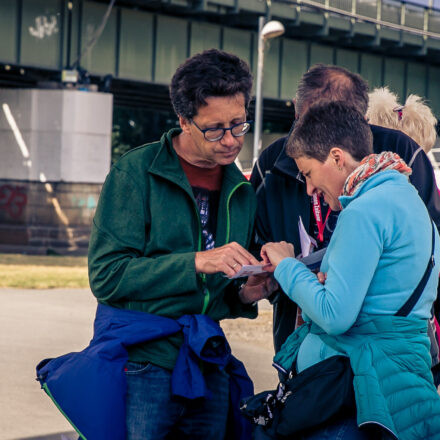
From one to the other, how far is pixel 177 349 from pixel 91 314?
28.1 feet

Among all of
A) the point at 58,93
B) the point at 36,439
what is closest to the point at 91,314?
the point at 36,439

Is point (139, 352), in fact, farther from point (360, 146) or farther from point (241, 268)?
point (360, 146)

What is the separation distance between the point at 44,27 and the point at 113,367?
25445 millimetres

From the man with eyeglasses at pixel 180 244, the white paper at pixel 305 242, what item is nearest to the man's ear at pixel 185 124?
the man with eyeglasses at pixel 180 244

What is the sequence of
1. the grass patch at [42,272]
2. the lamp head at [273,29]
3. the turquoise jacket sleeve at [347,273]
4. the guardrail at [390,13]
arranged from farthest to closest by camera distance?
1. the guardrail at [390,13]
2. the lamp head at [273,29]
3. the grass patch at [42,272]
4. the turquoise jacket sleeve at [347,273]

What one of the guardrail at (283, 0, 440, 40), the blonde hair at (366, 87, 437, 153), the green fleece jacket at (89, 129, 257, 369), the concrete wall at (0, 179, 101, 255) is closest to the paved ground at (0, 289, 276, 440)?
the green fleece jacket at (89, 129, 257, 369)

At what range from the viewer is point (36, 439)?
19.8 feet

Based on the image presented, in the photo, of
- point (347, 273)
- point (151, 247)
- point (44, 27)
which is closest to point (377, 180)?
point (347, 273)

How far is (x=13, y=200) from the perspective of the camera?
1155 inches

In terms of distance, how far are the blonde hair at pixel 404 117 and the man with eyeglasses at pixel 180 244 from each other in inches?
45.2

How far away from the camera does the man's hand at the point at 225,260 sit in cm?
309

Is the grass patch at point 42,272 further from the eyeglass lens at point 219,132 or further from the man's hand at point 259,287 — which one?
the eyeglass lens at point 219,132

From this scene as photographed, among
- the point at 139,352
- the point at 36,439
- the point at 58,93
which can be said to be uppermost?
the point at 58,93

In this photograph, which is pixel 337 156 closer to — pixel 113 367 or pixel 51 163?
pixel 113 367
